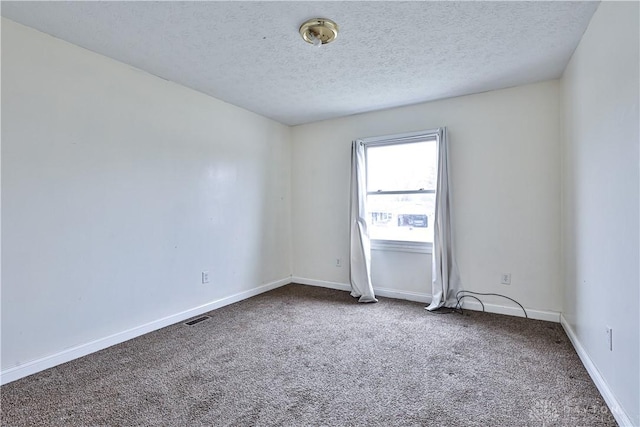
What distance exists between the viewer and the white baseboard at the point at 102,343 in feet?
6.72

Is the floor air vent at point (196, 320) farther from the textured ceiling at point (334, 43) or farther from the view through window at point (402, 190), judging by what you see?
the textured ceiling at point (334, 43)

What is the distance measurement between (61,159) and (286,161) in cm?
269

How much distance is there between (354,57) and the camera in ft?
8.24

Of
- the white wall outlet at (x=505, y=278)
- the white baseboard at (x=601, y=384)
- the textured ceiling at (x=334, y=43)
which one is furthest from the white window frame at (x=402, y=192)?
the white baseboard at (x=601, y=384)

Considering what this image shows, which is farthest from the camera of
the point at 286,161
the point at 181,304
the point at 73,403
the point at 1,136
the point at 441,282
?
the point at 286,161

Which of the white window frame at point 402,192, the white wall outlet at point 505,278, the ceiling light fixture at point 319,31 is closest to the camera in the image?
the ceiling light fixture at point 319,31

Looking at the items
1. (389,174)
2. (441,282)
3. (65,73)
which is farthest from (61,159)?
(441,282)

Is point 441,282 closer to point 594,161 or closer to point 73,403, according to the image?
point 594,161

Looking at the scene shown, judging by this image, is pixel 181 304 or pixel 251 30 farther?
pixel 181 304

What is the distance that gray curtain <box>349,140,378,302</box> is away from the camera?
151 inches

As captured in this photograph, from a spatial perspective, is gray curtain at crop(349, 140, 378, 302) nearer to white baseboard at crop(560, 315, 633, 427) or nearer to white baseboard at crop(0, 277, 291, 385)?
white baseboard at crop(0, 277, 291, 385)

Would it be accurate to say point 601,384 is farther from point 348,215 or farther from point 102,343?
point 102,343

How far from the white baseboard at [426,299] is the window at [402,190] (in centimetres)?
54

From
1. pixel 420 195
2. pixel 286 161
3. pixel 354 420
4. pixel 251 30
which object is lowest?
pixel 354 420
